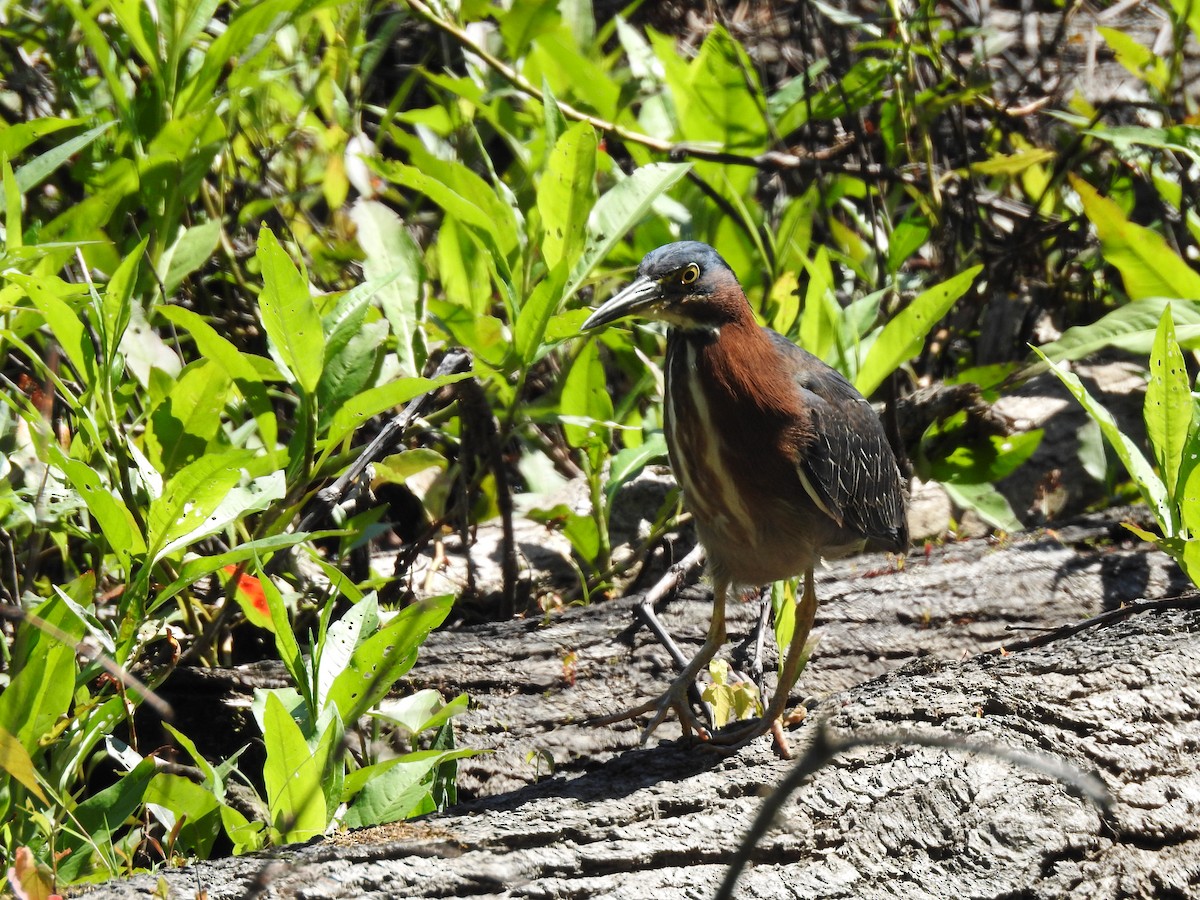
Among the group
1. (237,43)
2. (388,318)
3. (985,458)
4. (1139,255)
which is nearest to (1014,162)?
(1139,255)

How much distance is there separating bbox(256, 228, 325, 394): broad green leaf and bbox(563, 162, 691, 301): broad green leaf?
2.75 ft

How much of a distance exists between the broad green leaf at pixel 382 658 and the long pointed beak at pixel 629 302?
0.94m

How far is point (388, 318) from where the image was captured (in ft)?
12.3

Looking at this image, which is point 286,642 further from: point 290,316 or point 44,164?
point 44,164

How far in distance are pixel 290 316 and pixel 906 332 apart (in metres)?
2.11

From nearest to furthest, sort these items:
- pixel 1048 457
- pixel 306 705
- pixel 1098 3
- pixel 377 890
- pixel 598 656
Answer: pixel 377 890 < pixel 306 705 < pixel 598 656 < pixel 1048 457 < pixel 1098 3

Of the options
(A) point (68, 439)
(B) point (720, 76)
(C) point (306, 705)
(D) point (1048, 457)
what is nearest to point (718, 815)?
(C) point (306, 705)

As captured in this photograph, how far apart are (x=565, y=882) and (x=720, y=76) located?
3531mm

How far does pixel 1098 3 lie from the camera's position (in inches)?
275

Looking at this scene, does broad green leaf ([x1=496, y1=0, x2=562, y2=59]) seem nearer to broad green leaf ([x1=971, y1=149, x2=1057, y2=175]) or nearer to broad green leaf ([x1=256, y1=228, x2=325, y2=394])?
broad green leaf ([x1=971, y1=149, x2=1057, y2=175])

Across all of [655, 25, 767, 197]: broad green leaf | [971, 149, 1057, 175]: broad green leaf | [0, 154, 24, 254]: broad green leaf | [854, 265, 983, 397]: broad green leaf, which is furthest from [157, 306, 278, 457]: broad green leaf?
[971, 149, 1057, 175]: broad green leaf

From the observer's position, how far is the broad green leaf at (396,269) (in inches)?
146

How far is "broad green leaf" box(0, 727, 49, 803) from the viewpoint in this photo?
2.25 metres

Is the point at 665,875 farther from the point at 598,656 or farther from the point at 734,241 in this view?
the point at 734,241
